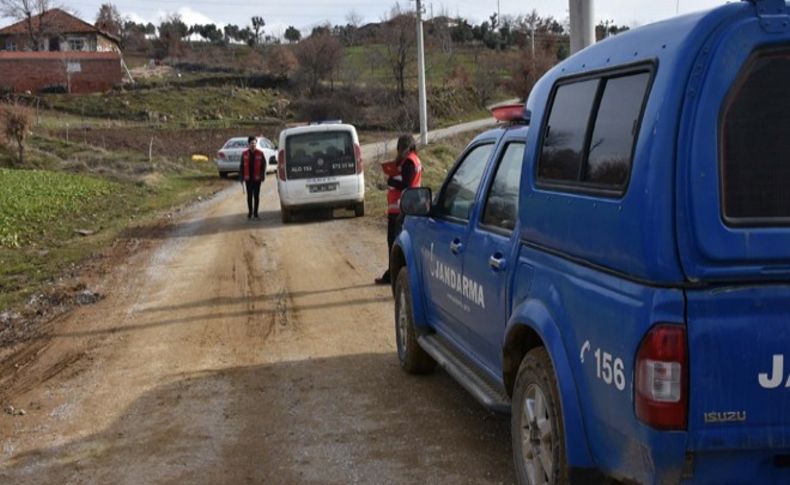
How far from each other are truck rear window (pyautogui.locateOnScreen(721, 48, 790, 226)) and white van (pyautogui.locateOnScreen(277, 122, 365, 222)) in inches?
607

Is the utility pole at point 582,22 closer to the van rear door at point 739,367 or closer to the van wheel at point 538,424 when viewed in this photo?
the van wheel at point 538,424

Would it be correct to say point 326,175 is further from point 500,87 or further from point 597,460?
point 500,87

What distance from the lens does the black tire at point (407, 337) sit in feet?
22.6

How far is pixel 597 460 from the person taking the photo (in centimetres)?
360

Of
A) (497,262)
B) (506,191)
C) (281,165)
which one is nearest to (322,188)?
(281,165)

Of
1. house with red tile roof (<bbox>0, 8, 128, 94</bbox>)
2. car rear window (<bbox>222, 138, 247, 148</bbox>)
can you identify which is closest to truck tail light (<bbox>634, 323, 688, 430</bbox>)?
car rear window (<bbox>222, 138, 247, 148</bbox>)

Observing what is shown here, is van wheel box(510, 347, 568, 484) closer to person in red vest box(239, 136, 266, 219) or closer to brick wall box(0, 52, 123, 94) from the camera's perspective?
person in red vest box(239, 136, 266, 219)

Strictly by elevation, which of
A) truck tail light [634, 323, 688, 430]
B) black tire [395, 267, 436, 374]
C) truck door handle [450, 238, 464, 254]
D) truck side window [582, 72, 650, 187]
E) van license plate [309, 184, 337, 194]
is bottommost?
black tire [395, 267, 436, 374]

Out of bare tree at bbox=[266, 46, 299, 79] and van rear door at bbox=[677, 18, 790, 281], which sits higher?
bare tree at bbox=[266, 46, 299, 79]

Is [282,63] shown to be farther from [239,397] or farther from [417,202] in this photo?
[417,202]

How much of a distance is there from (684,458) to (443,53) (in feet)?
295

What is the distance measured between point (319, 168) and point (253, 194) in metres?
1.86

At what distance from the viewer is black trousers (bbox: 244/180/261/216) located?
1925cm

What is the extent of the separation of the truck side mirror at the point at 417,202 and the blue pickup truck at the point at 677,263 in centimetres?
237
